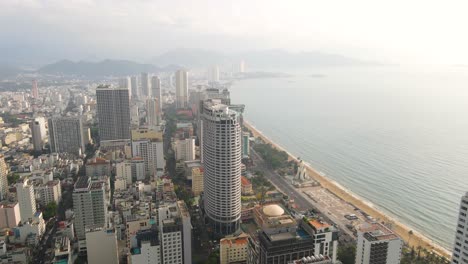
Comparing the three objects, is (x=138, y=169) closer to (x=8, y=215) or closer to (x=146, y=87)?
(x=8, y=215)

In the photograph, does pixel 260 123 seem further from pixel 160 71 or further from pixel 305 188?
pixel 160 71

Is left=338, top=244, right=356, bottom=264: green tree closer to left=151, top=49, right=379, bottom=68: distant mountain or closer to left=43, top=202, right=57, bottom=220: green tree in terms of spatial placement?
left=43, top=202, right=57, bottom=220: green tree

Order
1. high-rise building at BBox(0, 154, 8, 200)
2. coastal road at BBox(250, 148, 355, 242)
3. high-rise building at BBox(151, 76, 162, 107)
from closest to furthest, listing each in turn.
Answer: coastal road at BBox(250, 148, 355, 242), high-rise building at BBox(0, 154, 8, 200), high-rise building at BBox(151, 76, 162, 107)

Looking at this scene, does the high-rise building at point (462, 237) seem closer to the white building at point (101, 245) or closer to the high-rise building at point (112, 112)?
the white building at point (101, 245)

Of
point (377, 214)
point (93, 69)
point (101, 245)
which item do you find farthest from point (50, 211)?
point (93, 69)

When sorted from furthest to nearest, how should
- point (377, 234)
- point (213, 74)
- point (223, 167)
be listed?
point (213, 74) < point (223, 167) < point (377, 234)

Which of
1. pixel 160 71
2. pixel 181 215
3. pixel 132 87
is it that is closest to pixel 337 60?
pixel 160 71

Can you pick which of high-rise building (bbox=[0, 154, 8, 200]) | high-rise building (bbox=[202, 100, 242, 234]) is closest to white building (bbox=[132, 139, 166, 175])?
high-rise building (bbox=[0, 154, 8, 200])
